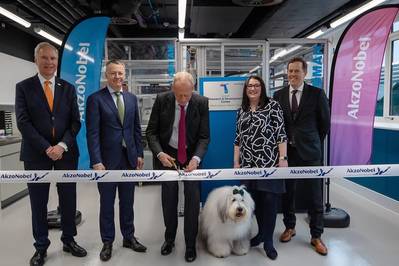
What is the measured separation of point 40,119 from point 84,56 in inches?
42.9

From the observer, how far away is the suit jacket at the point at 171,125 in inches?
106

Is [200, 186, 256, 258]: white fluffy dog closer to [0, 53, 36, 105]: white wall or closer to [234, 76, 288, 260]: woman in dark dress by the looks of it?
[234, 76, 288, 260]: woman in dark dress

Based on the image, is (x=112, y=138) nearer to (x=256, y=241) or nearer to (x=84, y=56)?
(x=84, y=56)

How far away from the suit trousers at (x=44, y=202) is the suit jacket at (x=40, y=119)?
A: 0.05 meters

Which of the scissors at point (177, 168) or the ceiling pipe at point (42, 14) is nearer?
the scissors at point (177, 168)

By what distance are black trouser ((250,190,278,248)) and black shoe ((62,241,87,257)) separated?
1495 millimetres

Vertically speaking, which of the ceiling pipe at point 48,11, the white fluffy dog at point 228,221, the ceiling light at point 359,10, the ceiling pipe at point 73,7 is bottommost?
the white fluffy dog at point 228,221

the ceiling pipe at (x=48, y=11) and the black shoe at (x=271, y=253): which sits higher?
the ceiling pipe at (x=48, y=11)

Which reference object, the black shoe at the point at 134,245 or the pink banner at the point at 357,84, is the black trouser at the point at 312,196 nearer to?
the pink banner at the point at 357,84

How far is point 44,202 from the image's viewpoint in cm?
258

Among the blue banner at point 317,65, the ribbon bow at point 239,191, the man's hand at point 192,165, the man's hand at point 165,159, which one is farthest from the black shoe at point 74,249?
the blue banner at point 317,65

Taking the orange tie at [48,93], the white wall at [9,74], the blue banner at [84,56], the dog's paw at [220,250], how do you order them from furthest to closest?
the white wall at [9,74] < the blue banner at [84,56] < the dog's paw at [220,250] < the orange tie at [48,93]

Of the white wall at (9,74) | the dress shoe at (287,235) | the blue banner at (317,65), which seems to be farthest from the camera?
the white wall at (9,74)

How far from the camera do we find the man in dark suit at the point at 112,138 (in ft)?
8.48
